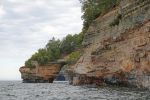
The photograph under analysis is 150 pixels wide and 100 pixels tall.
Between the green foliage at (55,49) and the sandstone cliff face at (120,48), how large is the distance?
150 feet

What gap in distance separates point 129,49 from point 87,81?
57.1 ft

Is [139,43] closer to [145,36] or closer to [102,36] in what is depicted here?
[145,36]

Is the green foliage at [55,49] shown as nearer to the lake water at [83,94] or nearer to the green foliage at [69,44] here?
the green foliage at [69,44]

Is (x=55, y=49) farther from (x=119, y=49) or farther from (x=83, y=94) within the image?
(x=83, y=94)

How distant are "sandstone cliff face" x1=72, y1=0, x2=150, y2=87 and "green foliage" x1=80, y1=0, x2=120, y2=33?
4.99 metres

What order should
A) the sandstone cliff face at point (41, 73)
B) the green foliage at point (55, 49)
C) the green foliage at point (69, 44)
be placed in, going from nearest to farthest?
the sandstone cliff face at point (41, 73) → the green foliage at point (55, 49) → the green foliage at point (69, 44)

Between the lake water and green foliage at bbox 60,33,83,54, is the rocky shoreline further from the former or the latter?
green foliage at bbox 60,33,83,54

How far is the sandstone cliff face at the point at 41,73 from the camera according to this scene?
112 meters

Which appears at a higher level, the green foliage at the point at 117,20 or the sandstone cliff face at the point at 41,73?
the green foliage at the point at 117,20

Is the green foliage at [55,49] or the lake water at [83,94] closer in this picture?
the lake water at [83,94]

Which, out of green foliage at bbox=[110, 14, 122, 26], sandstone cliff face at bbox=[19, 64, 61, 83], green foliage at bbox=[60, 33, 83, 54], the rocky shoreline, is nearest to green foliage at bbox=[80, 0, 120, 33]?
the rocky shoreline

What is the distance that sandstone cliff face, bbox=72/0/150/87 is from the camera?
157 feet

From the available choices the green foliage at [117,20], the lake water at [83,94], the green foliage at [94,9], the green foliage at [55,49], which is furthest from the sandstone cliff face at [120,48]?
the green foliage at [55,49]

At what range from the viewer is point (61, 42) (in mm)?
131500
